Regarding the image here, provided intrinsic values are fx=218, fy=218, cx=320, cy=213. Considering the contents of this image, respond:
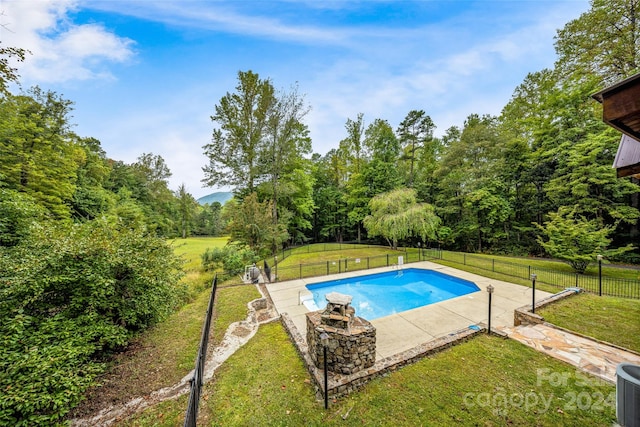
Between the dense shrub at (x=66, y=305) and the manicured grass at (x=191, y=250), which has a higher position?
the dense shrub at (x=66, y=305)

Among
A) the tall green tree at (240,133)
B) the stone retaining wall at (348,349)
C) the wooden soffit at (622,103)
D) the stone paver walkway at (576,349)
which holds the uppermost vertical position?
the tall green tree at (240,133)

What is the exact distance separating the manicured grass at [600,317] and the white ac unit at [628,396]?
11.5ft

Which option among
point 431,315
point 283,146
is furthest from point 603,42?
point 283,146

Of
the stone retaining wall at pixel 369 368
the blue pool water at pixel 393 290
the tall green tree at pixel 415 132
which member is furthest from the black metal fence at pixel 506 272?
the tall green tree at pixel 415 132

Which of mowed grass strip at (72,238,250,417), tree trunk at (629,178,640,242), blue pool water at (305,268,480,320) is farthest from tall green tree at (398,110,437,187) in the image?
mowed grass strip at (72,238,250,417)

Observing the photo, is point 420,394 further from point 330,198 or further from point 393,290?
point 330,198

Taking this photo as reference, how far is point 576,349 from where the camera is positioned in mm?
4152

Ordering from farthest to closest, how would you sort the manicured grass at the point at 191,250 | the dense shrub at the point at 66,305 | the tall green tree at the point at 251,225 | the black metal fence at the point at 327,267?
the tall green tree at the point at 251,225, the black metal fence at the point at 327,267, the manicured grass at the point at 191,250, the dense shrub at the point at 66,305

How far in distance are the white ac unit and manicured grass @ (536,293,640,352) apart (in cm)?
350

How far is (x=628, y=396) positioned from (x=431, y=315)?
14.7ft

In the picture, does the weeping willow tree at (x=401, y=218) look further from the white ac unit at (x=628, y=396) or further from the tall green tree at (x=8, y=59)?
the tall green tree at (x=8, y=59)

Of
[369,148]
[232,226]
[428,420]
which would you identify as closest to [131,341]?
[428,420]

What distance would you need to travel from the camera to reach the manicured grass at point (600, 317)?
177 inches

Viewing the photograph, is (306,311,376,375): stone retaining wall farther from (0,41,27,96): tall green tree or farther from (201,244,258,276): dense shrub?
(0,41,27,96): tall green tree
